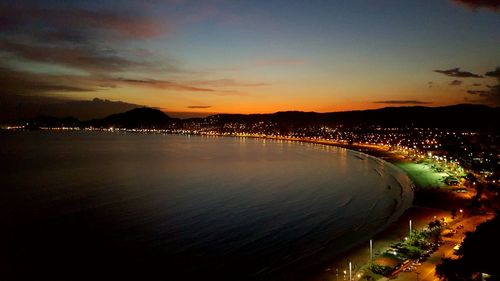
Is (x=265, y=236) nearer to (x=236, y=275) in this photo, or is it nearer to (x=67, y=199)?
(x=236, y=275)

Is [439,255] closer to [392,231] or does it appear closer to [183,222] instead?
[392,231]

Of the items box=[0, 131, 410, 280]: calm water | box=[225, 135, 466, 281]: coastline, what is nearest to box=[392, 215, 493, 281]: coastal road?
box=[225, 135, 466, 281]: coastline

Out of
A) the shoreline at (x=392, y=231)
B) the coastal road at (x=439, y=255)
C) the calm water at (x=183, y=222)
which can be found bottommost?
the calm water at (x=183, y=222)

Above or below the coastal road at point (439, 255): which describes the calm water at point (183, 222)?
below

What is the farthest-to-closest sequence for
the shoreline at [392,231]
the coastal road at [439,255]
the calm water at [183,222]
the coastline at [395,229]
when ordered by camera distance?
the calm water at [183,222] → the shoreline at [392,231] → the coastline at [395,229] → the coastal road at [439,255]

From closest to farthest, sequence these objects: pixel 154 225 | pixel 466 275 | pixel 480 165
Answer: pixel 466 275 → pixel 154 225 → pixel 480 165

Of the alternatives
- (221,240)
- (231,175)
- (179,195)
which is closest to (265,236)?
(221,240)

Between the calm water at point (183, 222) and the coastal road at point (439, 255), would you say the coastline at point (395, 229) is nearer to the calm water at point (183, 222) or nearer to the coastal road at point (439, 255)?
the calm water at point (183, 222)

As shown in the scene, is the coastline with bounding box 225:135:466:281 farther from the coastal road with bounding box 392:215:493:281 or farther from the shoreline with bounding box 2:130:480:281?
the coastal road with bounding box 392:215:493:281

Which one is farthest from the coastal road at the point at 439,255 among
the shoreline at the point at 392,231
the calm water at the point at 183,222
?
the calm water at the point at 183,222
